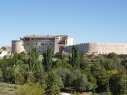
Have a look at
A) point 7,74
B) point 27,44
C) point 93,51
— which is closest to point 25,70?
point 7,74

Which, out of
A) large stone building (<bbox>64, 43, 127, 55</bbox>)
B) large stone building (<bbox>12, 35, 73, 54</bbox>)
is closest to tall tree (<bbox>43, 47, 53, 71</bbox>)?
large stone building (<bbox>64, 43, 127, 55</bbox>)

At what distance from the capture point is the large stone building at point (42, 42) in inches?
6038

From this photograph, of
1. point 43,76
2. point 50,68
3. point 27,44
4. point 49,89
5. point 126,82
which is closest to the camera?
point 49,89

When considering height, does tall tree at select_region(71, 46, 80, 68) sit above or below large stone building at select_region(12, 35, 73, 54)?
below

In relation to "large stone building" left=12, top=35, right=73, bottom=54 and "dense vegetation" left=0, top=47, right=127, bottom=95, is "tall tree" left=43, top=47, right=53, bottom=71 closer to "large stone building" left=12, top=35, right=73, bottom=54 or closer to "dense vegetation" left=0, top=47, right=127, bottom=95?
"dense vegetation" left=0, top=47, right=127, bottom=95

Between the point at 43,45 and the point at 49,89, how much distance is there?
119551 millimetres

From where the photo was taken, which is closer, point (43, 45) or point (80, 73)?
point (80, 73)

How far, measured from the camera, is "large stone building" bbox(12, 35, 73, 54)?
153 m

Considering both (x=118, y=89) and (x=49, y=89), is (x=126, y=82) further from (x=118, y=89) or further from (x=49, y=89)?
(x=49, y=89)

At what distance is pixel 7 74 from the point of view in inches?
2384

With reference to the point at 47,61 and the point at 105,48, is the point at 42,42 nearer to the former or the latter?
the point at 105,48

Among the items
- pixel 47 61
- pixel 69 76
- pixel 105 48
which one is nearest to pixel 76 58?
pixel 47 61

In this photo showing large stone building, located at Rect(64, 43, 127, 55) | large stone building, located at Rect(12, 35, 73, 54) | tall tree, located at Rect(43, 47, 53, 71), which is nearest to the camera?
tall tree, located at Rect(43, 47, 53, 71)

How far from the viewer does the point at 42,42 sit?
160375 mm
